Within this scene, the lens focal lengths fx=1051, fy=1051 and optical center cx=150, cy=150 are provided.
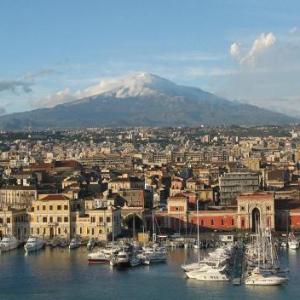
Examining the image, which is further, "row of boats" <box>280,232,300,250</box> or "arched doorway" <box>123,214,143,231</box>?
"arched doorway" <box>123,214,143,231</box>

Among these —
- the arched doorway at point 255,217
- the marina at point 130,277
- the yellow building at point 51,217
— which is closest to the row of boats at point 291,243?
the marina at point 130,277

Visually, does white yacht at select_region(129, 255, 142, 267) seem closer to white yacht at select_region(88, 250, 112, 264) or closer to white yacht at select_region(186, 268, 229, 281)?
white yacht at select_region(88, 250, 112, 264)

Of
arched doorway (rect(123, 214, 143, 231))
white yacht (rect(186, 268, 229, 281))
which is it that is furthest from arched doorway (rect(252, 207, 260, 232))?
white yacht (rect(186, 268, 229, 281))

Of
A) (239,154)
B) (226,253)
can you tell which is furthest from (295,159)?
(226,253)

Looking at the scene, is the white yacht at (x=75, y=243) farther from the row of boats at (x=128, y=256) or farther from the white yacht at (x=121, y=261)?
the white yacht at (x=121, y=261)

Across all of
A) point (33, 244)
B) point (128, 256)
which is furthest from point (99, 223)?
point (128, 256)
